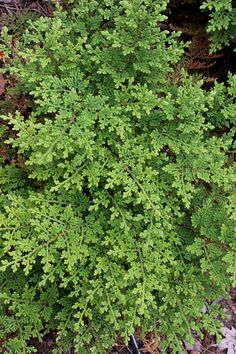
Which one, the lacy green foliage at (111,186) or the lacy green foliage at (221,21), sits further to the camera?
the lacy green foliage at (221,21)

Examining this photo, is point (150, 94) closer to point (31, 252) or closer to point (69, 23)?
point (69, 23)

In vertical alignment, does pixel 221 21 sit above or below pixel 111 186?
above

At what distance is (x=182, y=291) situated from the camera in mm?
3100

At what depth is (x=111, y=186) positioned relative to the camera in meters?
2.69

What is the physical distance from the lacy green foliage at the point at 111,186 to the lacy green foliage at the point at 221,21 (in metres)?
0.42

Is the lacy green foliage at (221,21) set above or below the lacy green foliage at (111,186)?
above

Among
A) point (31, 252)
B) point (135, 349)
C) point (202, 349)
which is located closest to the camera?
point (31, 252)

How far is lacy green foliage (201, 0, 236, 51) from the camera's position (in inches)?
123

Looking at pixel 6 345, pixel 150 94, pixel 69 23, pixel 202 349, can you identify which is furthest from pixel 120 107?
pixel 202 349

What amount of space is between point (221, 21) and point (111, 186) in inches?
54.9

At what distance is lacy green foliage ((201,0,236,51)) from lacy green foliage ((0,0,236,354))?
42 centimetres

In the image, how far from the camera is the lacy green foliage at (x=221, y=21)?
10.2 ft

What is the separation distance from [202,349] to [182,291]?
945 mm

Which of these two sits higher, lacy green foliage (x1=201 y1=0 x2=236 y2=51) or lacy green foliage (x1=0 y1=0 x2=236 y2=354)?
lacy green foliage (x1=201 y1=0 x2=236 y2=51)
